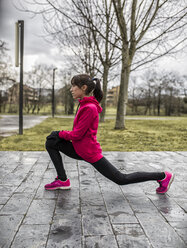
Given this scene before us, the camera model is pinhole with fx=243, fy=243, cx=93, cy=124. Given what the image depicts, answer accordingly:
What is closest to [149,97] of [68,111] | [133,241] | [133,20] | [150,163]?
[68,111]

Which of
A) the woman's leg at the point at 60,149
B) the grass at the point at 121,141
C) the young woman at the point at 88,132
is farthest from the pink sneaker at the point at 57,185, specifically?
the grass at the point at 121,141

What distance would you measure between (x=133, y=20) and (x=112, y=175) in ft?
36.7

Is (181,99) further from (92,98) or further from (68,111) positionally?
(92,98)

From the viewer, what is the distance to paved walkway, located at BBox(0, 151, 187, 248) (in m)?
2.16

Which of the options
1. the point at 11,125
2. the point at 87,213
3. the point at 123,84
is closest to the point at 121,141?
the point at 123,84

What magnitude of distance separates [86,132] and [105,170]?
0.54 meters

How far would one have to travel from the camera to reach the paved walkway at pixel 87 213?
216 cm

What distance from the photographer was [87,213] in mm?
2742

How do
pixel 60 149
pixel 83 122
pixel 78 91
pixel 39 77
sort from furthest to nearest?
pixel 39 77
pixel 60 149
pixel 78 91
pixel 83 122

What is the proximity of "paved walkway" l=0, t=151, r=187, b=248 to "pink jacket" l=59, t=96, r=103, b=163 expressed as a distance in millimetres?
637

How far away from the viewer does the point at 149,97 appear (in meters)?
54.7

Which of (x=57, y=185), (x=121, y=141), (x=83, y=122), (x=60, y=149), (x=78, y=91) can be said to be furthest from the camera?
(x=121, y=141)

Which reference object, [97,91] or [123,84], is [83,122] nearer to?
[97,91]

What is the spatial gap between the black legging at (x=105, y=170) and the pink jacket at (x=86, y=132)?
0.14 metres
